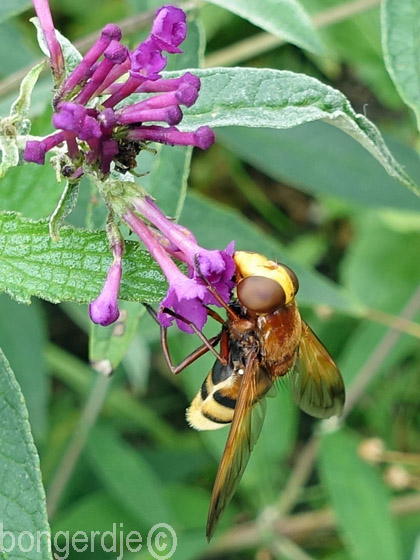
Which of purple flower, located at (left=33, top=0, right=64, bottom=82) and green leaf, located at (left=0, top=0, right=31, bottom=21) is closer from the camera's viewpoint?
purple flower, located at (left=33, top=0, right=64, bottom=82)

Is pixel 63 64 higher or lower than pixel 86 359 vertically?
higher

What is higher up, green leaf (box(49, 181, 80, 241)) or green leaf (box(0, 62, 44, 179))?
green leaf (box(0, 62, 44, 179))

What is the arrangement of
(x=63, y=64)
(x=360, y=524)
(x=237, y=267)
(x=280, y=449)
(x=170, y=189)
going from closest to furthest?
(x=63, y=64)
(x=237, y=267)
(x=170, y=189)
(x=360, y=524)
(x=280, y=449)

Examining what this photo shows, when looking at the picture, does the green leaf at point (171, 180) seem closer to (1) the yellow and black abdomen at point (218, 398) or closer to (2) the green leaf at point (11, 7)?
(1) the yellow and black abdomen at point (218, 398)

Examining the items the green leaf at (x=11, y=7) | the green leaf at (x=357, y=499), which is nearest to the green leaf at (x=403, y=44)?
the green leaf at (x=11, y=7)

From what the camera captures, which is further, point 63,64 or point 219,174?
point 219,174

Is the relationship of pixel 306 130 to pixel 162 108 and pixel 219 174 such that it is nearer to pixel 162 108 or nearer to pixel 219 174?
pixel 219 174

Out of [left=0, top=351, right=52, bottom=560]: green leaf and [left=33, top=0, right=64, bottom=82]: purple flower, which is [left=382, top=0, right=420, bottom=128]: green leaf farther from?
[left=0, top=351, right=52, bottom=560]: green leaf

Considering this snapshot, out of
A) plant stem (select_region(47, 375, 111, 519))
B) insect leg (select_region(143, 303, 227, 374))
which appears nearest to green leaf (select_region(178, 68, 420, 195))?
insect leg (select_region(143, 303, 227, 374))

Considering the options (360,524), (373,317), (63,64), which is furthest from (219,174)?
(63,64)
